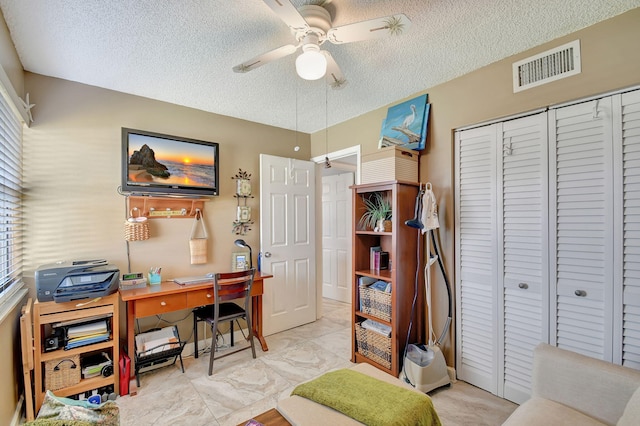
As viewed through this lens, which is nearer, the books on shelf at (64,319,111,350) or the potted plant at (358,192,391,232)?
the books on shelf at (64,319,111,350)

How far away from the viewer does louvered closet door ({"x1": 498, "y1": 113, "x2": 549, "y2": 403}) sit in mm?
1985

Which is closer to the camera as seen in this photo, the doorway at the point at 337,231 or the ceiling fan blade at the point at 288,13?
the ceiling fan blade at the point at 288,13

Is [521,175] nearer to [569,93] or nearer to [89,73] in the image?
[569,93]

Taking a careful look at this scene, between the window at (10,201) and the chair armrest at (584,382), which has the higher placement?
the window at (10,201)

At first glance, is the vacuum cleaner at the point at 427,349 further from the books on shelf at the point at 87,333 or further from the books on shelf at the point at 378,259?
the books on shelf at the point at 87,333

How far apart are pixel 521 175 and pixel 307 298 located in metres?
2.67

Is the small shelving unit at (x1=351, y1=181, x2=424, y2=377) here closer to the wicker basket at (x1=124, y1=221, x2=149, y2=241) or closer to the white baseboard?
the white baseboard

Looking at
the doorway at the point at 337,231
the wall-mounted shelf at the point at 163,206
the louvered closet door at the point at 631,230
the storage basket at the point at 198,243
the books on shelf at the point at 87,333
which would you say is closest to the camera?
the louvered closet door at the point at 631,230

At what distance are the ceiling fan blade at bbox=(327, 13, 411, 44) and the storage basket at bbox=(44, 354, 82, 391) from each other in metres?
2.76

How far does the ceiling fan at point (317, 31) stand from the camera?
1359 millimetres

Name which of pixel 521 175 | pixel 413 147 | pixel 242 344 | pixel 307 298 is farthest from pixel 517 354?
pixel 242 344

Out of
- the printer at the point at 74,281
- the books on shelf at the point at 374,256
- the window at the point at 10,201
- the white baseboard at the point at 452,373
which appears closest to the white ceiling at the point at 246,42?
the window at the point at 10,201

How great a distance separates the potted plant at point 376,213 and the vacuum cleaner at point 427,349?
32cm

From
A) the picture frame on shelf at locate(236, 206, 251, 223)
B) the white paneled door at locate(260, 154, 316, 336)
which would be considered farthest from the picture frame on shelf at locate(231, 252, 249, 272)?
the picture frame on shelf at locate(236, 206, 251, 223)
